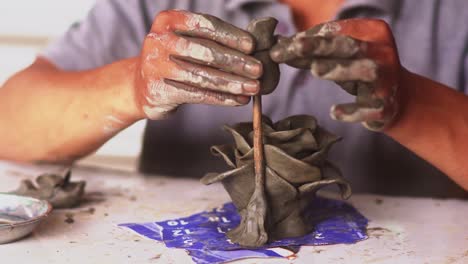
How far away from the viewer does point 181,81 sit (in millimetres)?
1095

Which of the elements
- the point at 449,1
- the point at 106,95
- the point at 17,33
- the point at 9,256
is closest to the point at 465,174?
the point at 449,1

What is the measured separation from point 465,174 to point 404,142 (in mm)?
151

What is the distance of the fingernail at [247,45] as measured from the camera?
1025 millimetres

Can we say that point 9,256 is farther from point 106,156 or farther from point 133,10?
point 106,156

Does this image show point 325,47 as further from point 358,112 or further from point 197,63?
point 197,63

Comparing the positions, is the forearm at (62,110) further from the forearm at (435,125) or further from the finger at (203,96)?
the forearm at (435,125)

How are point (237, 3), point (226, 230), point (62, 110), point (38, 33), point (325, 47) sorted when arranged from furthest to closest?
point (38, 33) → point (237, 3) → point (62, 110) → point (226, 230) → point (325, 47)

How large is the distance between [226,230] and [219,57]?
0.99 feet

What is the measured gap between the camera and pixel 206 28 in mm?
1062

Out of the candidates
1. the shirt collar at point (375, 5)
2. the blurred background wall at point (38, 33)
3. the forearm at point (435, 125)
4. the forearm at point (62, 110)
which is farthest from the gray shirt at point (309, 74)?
the blurred background wall at point (38, 33)

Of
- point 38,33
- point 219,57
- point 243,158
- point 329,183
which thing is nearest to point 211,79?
point 219,57

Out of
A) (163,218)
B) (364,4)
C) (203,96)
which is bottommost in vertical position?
(163,218)

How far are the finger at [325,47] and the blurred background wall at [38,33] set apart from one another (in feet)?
5.16

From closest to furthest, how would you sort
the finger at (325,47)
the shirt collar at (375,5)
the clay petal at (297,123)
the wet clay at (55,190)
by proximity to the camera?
1. the finger at (325,47)
2. the clay petal at (297,123)
3. the wet clay at (55,190)
4. the shirt collar at (375,5)
